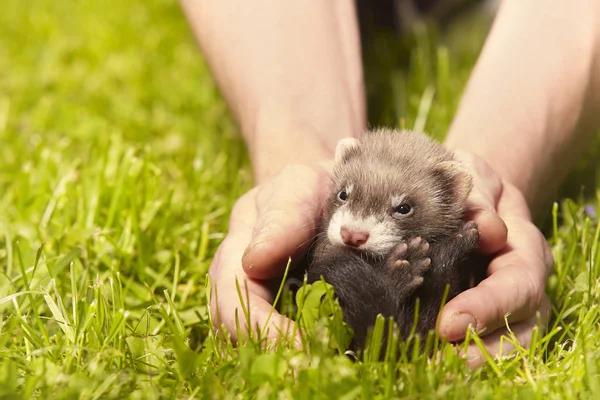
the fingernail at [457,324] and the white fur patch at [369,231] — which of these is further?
the white fur patch at [369,231]

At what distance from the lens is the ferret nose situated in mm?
2723

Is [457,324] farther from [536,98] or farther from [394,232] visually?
[536,98]

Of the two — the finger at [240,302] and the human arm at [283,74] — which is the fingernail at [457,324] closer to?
the finger at [240,302]

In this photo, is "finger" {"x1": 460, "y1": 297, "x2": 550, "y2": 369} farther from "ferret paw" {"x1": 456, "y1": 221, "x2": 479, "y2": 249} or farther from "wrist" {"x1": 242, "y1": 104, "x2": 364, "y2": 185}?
"wrist" {"x1": 242, "y1": 104, "x2": 364, "y2": 185}

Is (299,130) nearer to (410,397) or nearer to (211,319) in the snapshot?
(211,319)

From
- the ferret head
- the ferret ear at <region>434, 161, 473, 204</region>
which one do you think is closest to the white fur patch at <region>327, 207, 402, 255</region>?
the ferret head

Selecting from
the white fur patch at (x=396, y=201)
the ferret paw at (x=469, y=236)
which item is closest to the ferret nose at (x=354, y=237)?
the white fur patch at (x=396, y=201)

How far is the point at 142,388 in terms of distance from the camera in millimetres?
2439

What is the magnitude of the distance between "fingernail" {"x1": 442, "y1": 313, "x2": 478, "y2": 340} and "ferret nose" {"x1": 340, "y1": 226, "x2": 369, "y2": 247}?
452mm

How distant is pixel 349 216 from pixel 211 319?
0.67 meters

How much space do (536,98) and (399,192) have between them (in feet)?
3.97

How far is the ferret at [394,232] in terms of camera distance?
8.34 ft

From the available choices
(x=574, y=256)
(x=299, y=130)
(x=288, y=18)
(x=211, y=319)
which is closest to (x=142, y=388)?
(x=211, y=319)

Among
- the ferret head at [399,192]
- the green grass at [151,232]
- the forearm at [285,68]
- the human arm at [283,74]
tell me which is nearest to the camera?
the green grass at [151,232]
